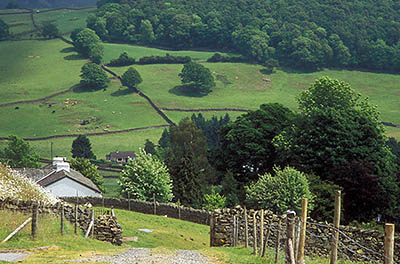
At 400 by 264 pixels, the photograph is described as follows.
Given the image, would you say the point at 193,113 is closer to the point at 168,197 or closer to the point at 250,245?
the point at 168,197

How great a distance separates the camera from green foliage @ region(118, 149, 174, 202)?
73438 millimetres

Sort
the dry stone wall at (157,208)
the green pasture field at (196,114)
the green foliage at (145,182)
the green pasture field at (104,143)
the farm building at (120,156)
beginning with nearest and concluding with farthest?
the dry stone wall at (157,208) → the green foliage at (145,182) → the farm building at (120,156) → the green pasture field at (104,143) → the green pasture field at (196,114)

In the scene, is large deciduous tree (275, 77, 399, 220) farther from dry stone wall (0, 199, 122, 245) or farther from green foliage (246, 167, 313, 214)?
dry stone wall (0, 199, 122, 245)

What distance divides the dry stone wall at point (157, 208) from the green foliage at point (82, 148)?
268 feet

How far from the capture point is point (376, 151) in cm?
7600

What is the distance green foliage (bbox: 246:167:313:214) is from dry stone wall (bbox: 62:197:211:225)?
4390mm

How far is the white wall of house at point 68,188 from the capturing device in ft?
235

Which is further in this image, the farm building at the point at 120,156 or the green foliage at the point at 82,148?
the green foliage at the point at 82,148

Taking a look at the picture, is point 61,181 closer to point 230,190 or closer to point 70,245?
point 230,190

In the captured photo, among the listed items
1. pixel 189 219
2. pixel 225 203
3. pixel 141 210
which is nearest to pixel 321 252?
pixel 189 219

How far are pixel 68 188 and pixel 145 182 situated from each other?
789cm

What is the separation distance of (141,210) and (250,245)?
102 ft

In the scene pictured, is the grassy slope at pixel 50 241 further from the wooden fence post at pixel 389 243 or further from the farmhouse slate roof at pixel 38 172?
the farmhouse slate roof at pixel 38 172

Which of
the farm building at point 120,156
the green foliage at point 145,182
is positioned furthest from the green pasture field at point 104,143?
the green foliage at point 145,182
